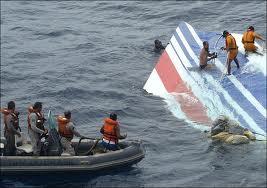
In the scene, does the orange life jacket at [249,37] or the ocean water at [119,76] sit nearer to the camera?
the ocean water at [119,76]

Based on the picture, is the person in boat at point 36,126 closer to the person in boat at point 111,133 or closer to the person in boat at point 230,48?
the person in boat at point 111,133

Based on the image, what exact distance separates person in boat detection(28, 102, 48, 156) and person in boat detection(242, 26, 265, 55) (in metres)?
10.7

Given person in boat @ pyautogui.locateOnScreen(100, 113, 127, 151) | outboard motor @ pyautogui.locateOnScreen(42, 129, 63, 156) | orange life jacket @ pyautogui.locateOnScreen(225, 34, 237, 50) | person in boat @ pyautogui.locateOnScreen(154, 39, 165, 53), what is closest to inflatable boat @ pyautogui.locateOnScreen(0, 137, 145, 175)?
outboard motor @ pyautogui.locateOnScreen(42, 129, 63, 156)

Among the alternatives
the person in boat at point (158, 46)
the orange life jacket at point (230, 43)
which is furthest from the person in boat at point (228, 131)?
the person in boat at point (158, 46)

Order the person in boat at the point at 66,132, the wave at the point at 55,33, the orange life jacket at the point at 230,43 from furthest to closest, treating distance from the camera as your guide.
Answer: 1. the wave at the point at 55,33
2. the orange life jacket at the point at 230,43
3. the person in boat at the point at 66,132

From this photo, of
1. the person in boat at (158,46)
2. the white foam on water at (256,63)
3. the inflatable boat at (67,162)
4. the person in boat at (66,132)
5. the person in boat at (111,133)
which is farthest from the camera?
the person in boat at (158,46)

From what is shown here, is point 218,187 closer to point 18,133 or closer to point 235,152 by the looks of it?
point 235,152

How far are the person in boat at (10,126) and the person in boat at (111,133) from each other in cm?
282

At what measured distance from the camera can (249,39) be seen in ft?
92.1

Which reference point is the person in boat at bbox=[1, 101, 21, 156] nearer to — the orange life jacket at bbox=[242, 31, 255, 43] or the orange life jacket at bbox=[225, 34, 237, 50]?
the orange life jacket at bbox=[225, 34, 237, 50]

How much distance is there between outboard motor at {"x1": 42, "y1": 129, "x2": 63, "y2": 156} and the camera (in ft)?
70.0

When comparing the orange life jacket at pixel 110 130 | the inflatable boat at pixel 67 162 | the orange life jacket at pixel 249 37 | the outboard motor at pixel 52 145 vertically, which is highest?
the orange life jacket at pixel 249 37

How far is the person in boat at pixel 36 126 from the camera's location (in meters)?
21.2

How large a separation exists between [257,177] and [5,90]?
14.3 metres
